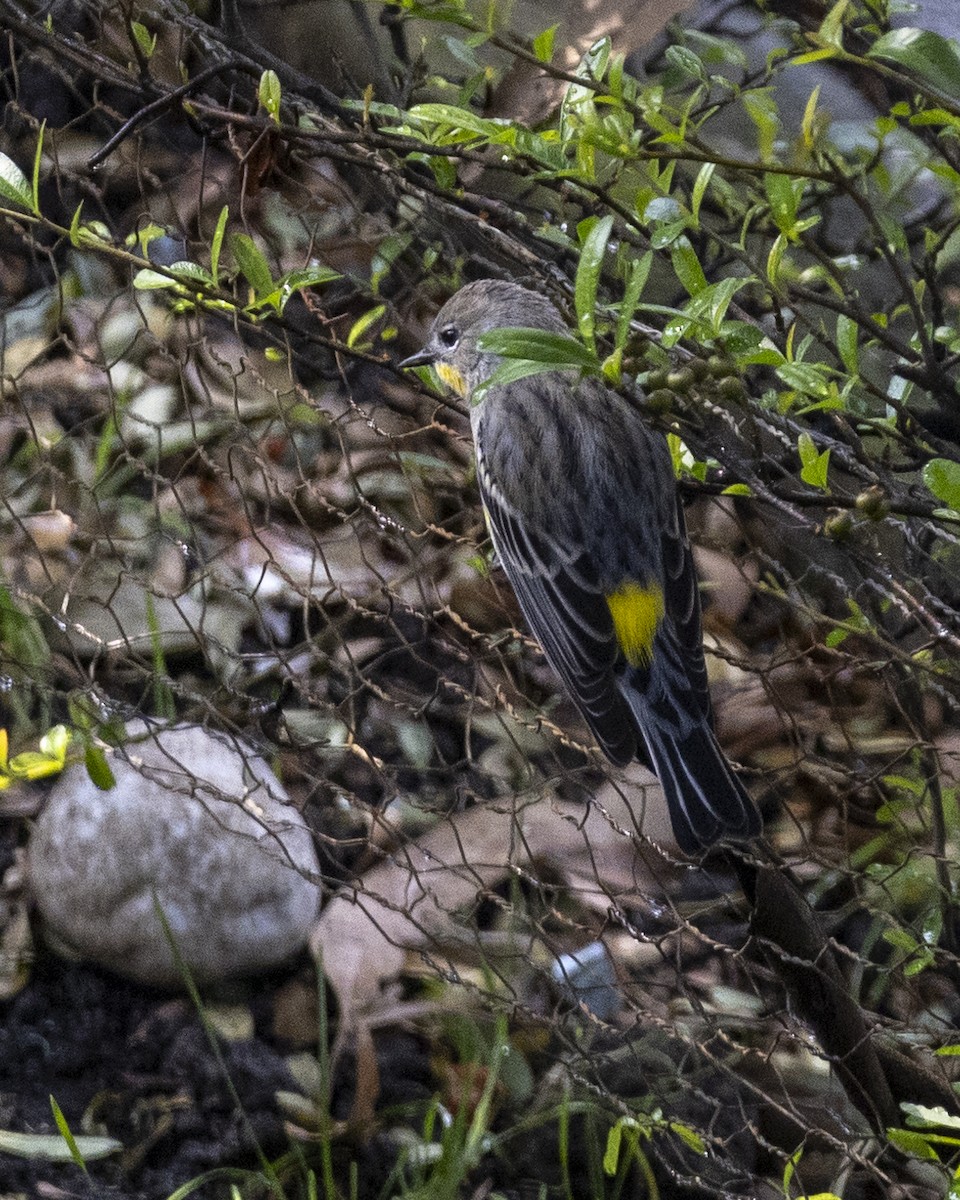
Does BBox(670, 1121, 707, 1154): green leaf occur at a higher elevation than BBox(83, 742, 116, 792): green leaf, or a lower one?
higher

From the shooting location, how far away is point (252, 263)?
1.74 m

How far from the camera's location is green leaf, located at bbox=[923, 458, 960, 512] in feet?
4.29

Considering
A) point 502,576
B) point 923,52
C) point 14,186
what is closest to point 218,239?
point 14,186

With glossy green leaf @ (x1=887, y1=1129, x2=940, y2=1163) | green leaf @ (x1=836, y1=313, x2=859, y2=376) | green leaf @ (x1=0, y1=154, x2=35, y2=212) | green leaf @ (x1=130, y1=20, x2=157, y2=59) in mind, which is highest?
green leaf @ (x1=836, y1=313, x2=859, y2=376)

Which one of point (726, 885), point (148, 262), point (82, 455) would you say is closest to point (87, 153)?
point (82, 455)

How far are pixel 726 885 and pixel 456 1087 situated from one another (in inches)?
28.5

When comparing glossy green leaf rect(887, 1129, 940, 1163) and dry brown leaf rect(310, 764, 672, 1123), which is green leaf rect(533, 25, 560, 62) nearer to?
glossy green leaf rect(887, 1129, 940, 1163)

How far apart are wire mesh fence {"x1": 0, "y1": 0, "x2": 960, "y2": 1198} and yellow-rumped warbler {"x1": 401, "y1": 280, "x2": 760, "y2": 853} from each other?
13cm

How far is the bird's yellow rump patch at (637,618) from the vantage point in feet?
7.95

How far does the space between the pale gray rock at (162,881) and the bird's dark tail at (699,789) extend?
2.53 ft

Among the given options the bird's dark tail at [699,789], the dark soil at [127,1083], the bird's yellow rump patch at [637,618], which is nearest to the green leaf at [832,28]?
the bird's dark tail at [699,789]

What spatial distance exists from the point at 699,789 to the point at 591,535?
23.8 inches

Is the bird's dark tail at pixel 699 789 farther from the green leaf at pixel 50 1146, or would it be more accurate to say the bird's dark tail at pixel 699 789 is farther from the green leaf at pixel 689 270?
the green leaf at pixel 50 1146

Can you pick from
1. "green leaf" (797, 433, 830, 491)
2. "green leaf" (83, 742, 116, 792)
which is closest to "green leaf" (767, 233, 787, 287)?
"green leaf" (797, 433, 830, 491)
